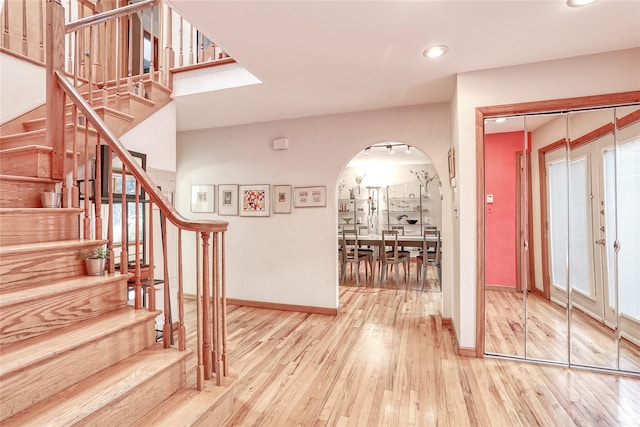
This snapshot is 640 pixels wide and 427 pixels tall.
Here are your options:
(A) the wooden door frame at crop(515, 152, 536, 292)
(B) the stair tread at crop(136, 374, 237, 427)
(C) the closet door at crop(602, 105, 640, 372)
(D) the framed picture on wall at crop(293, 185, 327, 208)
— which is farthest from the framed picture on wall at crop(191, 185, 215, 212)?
(C) the closet door at crop(602, 105, 640, 372)

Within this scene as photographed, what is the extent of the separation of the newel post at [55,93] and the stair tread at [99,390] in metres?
1.42

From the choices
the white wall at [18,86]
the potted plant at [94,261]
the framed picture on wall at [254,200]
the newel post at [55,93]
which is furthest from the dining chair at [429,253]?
the white wall at [18,86]

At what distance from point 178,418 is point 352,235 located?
4438 mm

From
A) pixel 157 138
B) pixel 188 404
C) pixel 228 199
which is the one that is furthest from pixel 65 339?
pixel 228 199

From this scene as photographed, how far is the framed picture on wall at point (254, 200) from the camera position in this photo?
4223 mm

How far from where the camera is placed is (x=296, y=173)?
409 cm

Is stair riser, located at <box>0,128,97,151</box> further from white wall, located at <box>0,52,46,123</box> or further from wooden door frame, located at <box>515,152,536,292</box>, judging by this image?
wooden door frame, located at <box>515,152,536,292</box>

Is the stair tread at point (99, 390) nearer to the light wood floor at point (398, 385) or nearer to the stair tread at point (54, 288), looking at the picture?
the stair tread at point (54, 288)

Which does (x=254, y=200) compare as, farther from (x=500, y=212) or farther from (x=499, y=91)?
(x=499, y=91)

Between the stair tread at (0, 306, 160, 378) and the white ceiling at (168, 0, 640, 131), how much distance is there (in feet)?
5.91

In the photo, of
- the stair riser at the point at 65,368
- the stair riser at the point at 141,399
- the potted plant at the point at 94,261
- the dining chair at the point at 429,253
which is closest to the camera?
the stair riser at the point at 65,368

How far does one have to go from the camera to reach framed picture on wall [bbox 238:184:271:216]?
4223 millimetres

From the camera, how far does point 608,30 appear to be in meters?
2.09

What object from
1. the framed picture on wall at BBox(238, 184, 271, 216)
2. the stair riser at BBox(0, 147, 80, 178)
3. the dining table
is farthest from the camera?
the dining table
